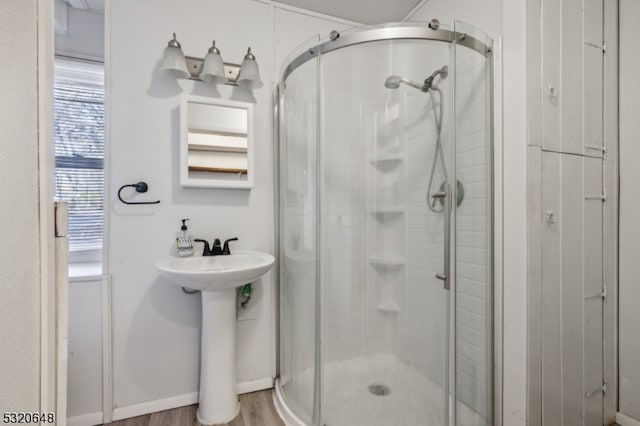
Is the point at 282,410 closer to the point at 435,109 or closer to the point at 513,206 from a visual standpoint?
the point at 513,206

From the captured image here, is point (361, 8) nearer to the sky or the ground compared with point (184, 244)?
nearer to the sky

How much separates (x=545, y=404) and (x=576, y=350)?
0.33 metres

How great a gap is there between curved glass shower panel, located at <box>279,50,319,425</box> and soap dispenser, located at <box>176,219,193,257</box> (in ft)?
1.73

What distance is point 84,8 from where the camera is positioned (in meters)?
1.77

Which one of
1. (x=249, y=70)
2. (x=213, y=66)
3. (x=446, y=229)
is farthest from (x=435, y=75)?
(x=213, y=66)

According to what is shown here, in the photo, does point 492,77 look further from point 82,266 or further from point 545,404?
point 82,266

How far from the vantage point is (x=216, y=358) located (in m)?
1.58

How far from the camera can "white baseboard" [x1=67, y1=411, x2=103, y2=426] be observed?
1.54 metres

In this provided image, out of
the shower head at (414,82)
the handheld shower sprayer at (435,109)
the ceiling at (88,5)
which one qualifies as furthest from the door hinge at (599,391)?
the ceiling at (88,5)

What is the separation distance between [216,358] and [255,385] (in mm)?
463

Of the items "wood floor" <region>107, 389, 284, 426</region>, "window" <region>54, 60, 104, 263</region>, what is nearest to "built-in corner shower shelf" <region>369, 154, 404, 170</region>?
"wood floor" <region>107, 389, 284, 426</region>

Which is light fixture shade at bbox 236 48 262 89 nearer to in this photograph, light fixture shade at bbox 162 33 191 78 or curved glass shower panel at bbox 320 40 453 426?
light fixture shade at bbox 162 33 191 78

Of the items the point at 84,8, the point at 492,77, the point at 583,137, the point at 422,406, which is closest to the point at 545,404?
the point at 422,406

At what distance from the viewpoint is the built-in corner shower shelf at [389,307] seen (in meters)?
1.42
